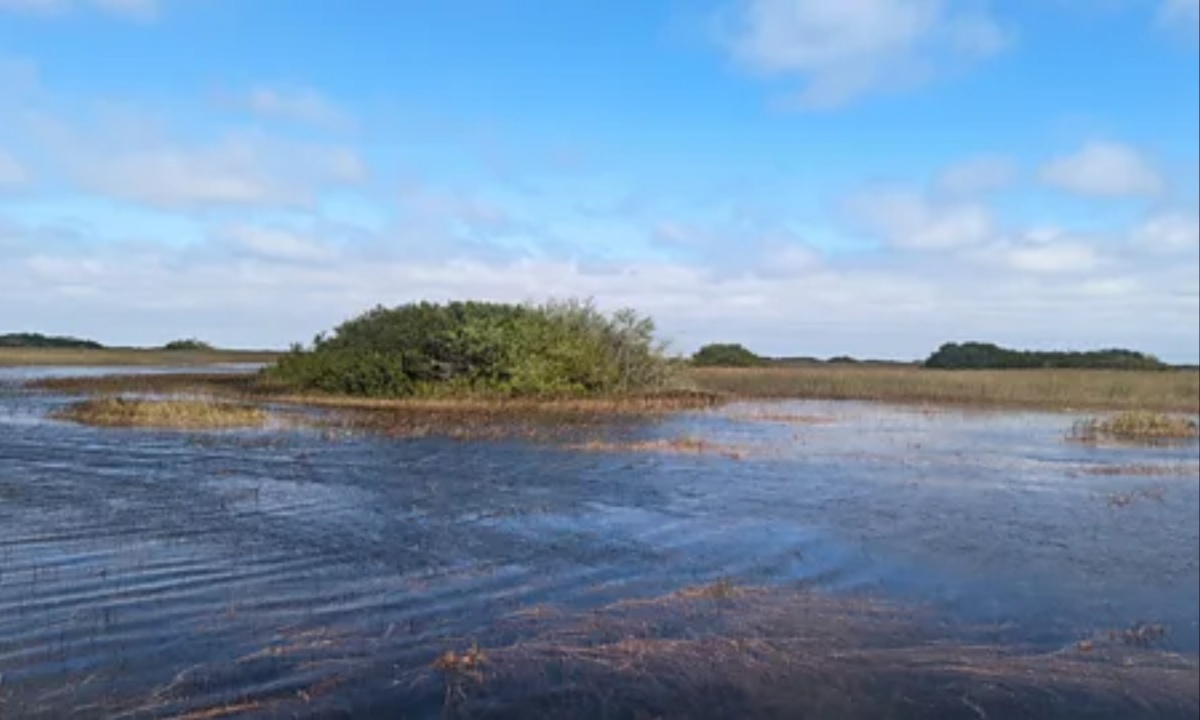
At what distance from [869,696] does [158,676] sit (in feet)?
17.0

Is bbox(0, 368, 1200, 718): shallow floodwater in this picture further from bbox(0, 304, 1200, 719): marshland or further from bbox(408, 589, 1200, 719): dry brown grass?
bbox(408, 589, 1200, 719): dry brown grass

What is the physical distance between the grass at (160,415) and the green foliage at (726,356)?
60.2m

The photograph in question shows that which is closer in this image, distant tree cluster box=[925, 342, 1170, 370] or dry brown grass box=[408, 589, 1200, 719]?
dry brown grass box=[408, 589, 1200, 719]

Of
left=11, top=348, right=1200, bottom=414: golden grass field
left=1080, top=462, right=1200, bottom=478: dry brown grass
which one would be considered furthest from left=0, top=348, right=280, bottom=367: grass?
left=1080, top=462, right=1200, bottom=478: dry brown grass

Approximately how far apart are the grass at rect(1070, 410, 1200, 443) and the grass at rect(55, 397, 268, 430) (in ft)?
77.3

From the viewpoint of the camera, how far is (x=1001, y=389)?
167ft

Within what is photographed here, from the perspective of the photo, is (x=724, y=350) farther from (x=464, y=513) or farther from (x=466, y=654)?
(x=466, y=654)

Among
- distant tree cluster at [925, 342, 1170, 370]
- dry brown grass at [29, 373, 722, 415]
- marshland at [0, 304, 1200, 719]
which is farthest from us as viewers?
distant tree cluster at [925, 342, 1170, 370]

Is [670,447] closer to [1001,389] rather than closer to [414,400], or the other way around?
[414,400]

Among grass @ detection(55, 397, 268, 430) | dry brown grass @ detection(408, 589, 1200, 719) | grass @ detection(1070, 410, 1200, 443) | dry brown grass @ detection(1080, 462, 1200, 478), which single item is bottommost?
dry brown grass @ detection(408, 589, 1200, 719)

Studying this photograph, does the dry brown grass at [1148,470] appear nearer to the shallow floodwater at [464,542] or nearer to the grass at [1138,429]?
the shallow floodwater at [464,542]

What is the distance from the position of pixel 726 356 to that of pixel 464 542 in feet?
244

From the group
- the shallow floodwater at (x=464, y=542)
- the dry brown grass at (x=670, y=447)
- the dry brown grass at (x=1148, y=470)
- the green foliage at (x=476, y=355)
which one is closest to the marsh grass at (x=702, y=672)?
the shallow floodwater at (x=464, y=542)

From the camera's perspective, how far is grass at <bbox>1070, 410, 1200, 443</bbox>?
31.0 metres
